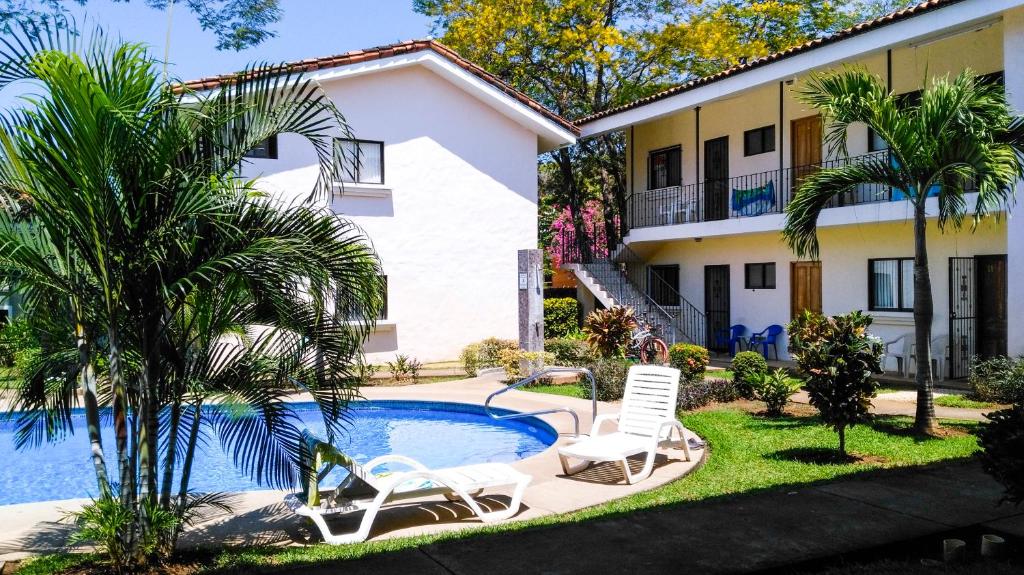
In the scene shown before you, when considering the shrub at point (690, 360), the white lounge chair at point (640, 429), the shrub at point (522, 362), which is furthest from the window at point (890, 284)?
the white lounge chair at point (640, 429)

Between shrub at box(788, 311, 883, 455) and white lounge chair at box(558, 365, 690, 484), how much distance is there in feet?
4.97

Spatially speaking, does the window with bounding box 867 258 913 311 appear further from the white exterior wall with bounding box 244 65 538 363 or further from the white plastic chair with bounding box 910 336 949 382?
the white exterior wall with bounding box 244 65 538 363

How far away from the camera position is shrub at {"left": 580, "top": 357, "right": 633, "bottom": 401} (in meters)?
13.7

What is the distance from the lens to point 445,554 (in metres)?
5.51

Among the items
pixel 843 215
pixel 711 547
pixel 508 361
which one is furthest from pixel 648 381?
pixel 843 215

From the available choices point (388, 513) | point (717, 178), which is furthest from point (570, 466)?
point (717, 178)

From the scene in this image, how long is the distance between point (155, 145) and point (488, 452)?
773cm

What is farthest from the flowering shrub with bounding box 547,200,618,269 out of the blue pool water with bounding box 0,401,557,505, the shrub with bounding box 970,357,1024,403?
the shrub with bounding box 970,357,1024,403

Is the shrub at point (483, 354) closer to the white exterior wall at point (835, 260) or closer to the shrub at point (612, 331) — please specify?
the shrub at point (612, 331)

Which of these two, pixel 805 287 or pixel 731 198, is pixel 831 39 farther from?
pixel 805 287

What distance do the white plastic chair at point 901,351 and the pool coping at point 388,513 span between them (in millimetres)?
8591

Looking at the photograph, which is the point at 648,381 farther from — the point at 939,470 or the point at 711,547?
the point at 711,547

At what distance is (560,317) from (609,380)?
958 cm

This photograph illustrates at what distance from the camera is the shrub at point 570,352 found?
17.3m
